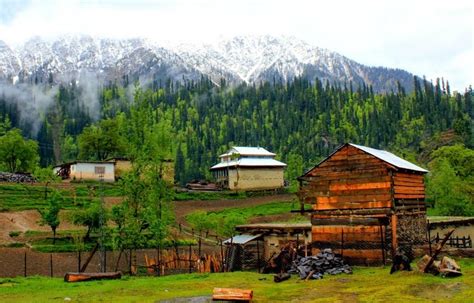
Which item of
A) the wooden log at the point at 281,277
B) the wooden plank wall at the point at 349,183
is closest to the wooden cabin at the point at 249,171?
the wooden plank wall at the point at 349,183

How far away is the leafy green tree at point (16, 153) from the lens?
93094mm

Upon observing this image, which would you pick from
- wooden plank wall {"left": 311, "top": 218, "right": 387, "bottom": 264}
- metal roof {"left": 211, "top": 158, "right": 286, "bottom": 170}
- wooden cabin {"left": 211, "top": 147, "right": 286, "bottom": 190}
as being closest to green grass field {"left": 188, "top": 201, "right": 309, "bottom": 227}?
wooden cabin {"left": 211, "top": 147, "right": 286, "bottom": 190}

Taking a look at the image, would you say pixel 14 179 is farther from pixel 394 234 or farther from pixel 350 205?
pixel 394 234

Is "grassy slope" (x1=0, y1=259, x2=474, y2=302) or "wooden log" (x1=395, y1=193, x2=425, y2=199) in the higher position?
"wooden log" (x1=395, y1=193, x2=425, y2=199)

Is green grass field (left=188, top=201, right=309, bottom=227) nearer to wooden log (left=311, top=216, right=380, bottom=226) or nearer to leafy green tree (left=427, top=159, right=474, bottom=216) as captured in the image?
leafy green tree (left=427, top=159, right=474, bottom=216)

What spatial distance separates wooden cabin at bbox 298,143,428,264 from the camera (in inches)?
1170

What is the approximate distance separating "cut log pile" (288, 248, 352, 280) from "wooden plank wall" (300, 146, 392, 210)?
3751mm

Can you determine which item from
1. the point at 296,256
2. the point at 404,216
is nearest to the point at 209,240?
the point at 296,256

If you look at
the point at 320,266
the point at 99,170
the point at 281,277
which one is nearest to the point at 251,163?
the point at 99,170

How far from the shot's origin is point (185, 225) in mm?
61031

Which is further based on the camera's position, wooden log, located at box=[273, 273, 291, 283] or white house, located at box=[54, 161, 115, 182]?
white house, located at box=[54, 161, 115, 182]

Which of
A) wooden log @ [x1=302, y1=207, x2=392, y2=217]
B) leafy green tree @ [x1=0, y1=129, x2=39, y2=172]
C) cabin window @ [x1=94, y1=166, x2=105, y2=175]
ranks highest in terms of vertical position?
leafy green tree @ [x1=0, y1=129, x2=39, y2=172]

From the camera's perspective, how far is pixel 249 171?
98.5 meters

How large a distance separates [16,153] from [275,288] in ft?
275
